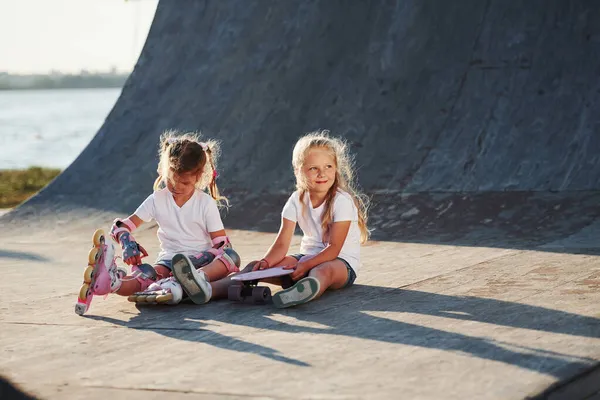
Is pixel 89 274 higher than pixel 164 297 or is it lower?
higher

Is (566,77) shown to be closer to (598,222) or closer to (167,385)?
(598,222)

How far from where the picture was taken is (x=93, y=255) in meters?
4.86

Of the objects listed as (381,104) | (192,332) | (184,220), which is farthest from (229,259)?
(381,104)

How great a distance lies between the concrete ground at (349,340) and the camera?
3.47m

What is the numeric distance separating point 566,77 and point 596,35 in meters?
0.50

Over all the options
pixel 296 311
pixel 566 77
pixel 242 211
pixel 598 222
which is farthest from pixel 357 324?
pixel 566 77

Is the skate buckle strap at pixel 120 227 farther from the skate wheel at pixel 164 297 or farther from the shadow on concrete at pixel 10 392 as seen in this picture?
the shadow on concrete at pixel 10 392

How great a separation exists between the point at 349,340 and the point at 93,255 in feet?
4.68

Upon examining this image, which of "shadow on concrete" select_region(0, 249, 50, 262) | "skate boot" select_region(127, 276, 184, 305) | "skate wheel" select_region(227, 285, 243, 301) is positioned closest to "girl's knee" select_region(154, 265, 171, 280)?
"skate boot" select_region(127, 276, 184, 305)

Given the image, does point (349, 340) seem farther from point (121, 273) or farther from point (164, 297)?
point (121, 273)

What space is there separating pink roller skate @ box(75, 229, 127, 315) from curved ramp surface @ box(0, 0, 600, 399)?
129 mm

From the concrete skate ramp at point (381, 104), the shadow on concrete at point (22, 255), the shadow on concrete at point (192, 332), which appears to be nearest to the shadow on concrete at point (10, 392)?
the shadow on concrete at point (192, 332)

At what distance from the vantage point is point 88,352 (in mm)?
4156

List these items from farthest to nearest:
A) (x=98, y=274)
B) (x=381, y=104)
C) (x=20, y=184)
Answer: (x=20, y=184) → (x=381, y=104) → (x=98, y=274)
